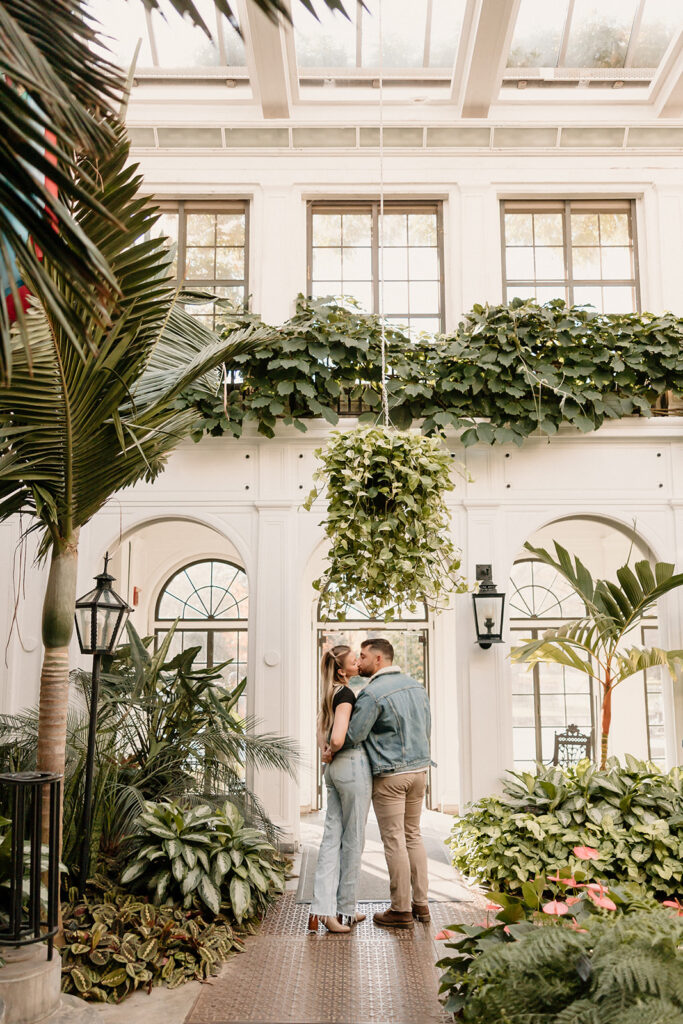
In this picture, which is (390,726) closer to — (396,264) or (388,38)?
(396,264)

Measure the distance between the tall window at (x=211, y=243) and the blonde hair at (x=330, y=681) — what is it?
4.51 metres

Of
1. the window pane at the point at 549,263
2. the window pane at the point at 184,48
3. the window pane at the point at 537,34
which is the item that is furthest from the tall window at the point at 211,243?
the window pane at the point at 537,34

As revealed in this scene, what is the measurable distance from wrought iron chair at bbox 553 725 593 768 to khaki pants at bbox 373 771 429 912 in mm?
6006

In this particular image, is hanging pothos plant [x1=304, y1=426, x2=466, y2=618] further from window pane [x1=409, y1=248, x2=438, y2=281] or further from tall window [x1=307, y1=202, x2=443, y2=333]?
window pane [x1=409, y1=248, x2=438, y2=281]

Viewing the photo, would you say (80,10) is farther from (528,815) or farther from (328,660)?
(528,815)

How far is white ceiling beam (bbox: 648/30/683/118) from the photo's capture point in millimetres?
8023

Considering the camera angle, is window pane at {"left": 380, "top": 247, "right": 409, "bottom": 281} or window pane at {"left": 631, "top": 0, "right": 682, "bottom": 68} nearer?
window pane at {"left": 631, "top": 0, "right": 682, "bottom": 68}

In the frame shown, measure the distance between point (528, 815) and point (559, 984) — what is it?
11.2ft

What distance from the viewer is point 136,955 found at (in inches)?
172

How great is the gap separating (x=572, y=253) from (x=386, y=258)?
6.01 ft

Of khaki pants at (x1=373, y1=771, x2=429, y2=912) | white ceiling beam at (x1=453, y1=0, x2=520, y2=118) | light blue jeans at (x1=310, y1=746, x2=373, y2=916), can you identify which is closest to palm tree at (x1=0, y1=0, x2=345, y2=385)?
light blue jeans at (x1=310, y1=746, x2=373, y2=916)

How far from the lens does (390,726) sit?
515cm

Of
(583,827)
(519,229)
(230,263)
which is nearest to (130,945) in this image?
(583,827)

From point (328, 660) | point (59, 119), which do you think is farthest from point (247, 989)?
point (59, 119)
